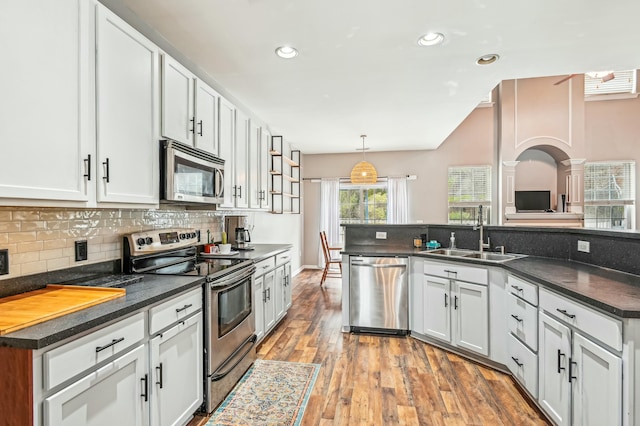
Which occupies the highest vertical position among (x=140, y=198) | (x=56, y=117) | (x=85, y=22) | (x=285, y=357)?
(x=85, y=22)

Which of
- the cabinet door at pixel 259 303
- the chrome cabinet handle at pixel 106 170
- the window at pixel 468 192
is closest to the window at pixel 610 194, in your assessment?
the window at pixel 468 192

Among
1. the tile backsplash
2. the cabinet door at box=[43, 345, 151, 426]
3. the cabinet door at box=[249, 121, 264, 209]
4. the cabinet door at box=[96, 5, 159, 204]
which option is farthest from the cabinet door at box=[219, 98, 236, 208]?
the cabinet door at box=[43, 345, 151, 426]

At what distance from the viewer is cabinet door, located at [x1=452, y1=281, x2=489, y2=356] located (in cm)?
268

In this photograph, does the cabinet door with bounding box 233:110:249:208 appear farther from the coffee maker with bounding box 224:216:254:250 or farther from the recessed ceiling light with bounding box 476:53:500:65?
the recessed ceiling light with bounding box 476:53:500:65

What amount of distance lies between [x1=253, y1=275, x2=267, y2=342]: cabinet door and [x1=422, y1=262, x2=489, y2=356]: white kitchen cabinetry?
1601mm

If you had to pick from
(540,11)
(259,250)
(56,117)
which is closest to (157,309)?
(56,117)

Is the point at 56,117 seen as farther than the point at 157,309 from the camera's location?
No

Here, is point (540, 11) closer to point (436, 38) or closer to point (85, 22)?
point (436, 38)

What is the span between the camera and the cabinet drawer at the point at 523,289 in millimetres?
2090

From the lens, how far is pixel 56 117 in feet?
4.44

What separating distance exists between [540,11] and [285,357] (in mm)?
3201

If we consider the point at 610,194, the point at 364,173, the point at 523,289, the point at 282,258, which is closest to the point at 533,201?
the point at 610,194

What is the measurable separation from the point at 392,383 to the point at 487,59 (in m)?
2.74

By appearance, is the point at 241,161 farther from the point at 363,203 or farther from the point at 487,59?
the point at 363,203
